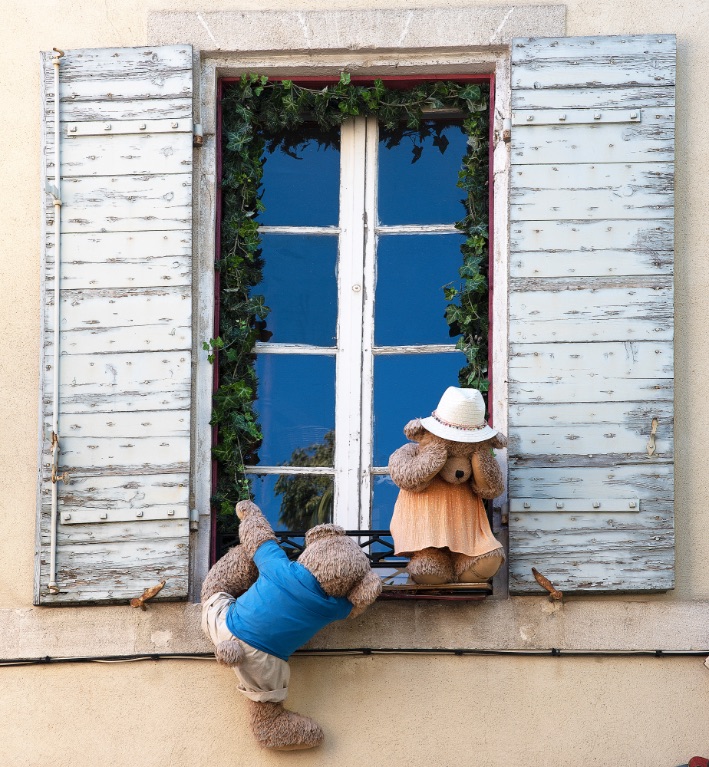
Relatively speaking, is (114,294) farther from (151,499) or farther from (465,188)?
(465,188)

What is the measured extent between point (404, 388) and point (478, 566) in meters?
0.88

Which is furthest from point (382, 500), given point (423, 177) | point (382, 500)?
point (423, 177)

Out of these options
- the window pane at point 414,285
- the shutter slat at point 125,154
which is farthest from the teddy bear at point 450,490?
the shutter slat at point 125,154

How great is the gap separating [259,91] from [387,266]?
0.82 m

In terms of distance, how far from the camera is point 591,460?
5.18 m

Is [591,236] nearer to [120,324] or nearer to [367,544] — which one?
[367,544]

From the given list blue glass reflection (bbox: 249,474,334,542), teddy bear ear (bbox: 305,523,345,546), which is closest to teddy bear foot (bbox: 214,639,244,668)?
teddy bear ear (bbox: 305,523,345,546)

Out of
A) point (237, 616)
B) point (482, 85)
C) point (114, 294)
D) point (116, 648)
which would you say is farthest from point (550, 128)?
point (116, 648)

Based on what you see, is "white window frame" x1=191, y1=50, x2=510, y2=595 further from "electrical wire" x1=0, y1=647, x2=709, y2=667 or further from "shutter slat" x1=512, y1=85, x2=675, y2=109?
"electrical wire" x1=0, y1=647, x2=709, y2=667

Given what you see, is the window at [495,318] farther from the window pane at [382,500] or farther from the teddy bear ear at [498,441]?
the teddy bear ear at [498,441]

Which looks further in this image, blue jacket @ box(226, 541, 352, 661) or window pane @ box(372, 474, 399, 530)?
window pane @ box(372, 474, 399, 530)

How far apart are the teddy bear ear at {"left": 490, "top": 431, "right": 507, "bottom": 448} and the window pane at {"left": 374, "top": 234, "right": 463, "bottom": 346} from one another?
0.66 metres

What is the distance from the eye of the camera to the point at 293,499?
5.49 metres

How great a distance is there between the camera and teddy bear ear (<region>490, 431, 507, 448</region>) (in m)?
5.02
